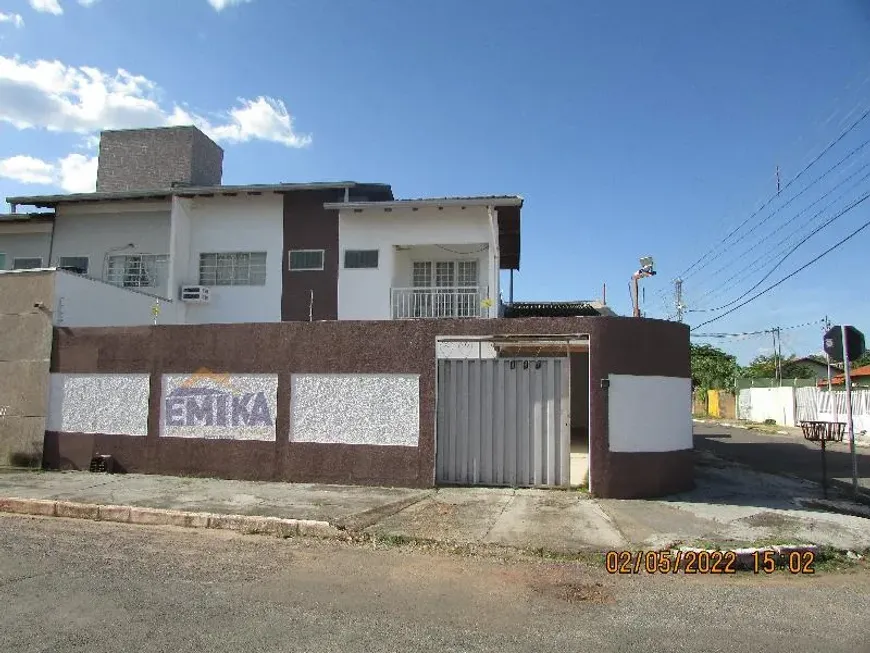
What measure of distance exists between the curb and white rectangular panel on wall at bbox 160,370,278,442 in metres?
2.52

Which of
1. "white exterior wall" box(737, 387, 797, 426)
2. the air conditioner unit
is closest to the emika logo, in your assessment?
the air conditioner unit

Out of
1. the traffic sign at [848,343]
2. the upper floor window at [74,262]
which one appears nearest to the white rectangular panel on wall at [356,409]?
the traffic sign at [848,343]

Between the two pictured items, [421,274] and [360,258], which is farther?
[421,274]

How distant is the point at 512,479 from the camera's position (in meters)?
9.60

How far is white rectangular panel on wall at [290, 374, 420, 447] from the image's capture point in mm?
9695

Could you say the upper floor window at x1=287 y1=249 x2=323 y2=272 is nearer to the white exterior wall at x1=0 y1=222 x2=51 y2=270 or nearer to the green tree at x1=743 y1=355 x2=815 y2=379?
the white exterior wall at x1=0 y1=222 x2=51 y2=270

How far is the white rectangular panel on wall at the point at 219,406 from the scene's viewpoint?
1027 centimetres

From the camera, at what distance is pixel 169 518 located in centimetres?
761

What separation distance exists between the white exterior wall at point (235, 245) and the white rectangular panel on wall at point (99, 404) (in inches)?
254

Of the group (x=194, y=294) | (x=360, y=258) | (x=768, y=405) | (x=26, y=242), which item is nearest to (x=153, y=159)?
(x=26, y=242)

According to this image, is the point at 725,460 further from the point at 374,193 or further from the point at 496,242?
the point at 374,193

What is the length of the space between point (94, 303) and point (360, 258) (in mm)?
6774

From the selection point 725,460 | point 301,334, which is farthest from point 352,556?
point 725,460

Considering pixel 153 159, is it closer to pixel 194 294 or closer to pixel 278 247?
pixel 194 294
